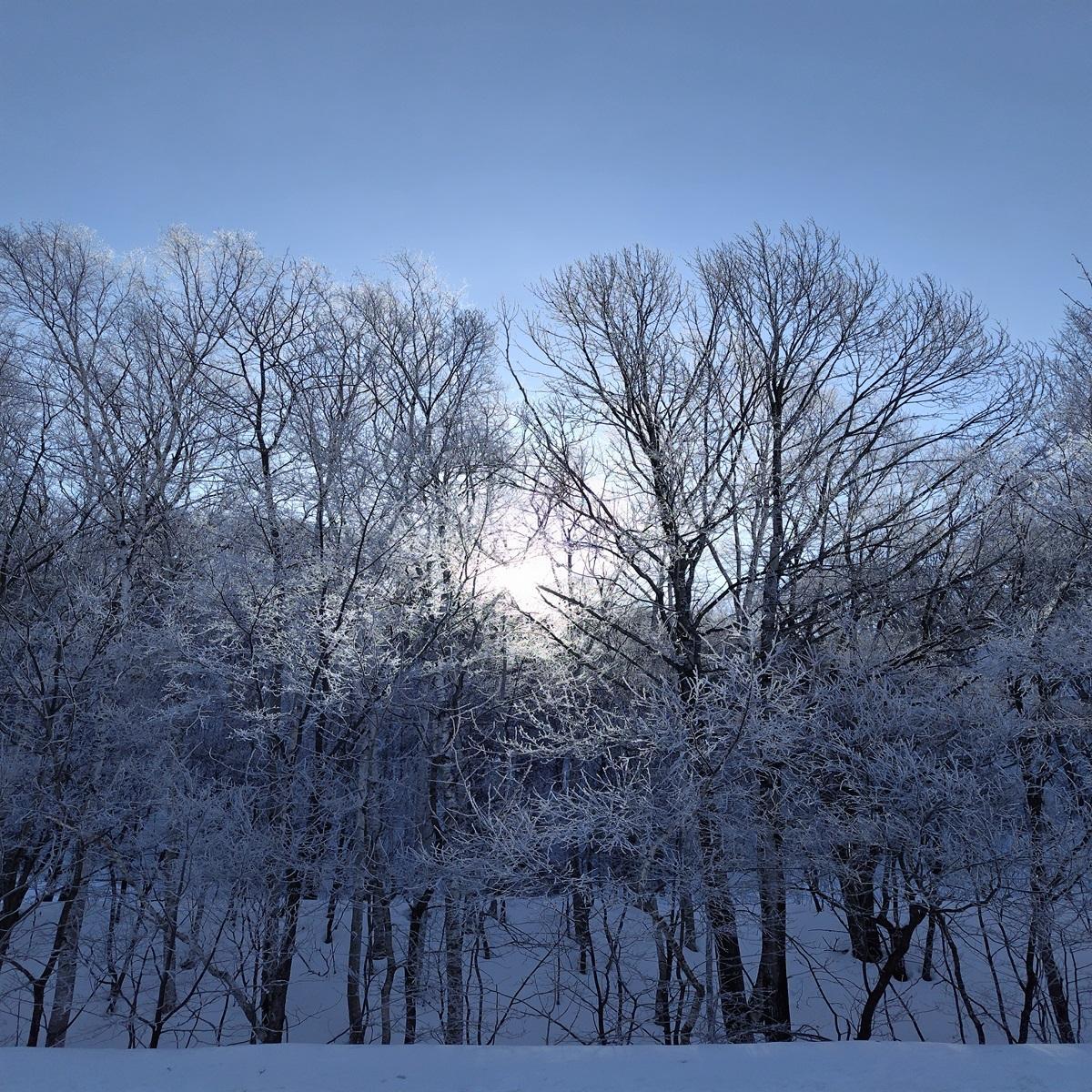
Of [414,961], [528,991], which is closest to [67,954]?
[414,961]

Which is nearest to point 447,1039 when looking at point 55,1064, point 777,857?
point 777,857

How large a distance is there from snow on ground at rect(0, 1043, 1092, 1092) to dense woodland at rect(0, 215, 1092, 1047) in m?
4.10

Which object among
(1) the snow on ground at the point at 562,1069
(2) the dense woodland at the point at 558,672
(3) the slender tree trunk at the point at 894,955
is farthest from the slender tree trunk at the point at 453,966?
(1) the snow on ground at the point at 562,1069

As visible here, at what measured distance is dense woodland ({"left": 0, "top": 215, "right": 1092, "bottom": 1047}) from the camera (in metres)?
7.71

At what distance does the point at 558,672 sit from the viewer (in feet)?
32.2

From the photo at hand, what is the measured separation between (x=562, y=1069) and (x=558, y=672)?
271 inches

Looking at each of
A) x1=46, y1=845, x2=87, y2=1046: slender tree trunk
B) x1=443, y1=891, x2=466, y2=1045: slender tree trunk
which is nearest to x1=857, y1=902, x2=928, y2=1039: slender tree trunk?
x1=443, y1=891, x2=466, y2=1045: slender tree trunk

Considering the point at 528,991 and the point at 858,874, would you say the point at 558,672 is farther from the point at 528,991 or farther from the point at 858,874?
the point at 528,991

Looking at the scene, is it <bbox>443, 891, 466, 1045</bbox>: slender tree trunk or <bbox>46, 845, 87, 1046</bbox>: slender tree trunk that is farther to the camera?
<bbox>46, 845, 87, 1046</bbox>: slender tree trunk

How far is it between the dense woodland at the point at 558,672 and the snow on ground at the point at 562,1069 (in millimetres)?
4102

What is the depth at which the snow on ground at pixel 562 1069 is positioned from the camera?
112 inches

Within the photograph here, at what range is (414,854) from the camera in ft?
32.0

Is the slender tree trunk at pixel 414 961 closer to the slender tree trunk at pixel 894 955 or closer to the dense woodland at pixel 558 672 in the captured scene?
the dense woodland at pixel 558 672

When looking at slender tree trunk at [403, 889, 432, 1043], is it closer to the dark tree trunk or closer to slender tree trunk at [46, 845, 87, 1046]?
slender tree trunk at [46, 845, 87, 1046]
